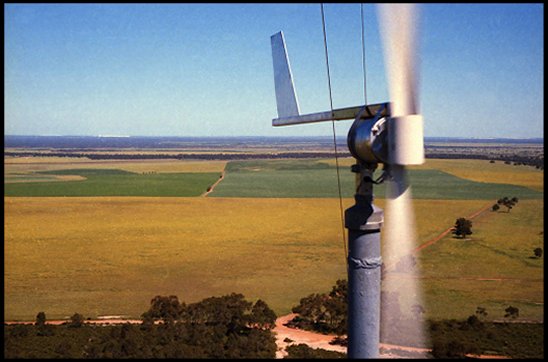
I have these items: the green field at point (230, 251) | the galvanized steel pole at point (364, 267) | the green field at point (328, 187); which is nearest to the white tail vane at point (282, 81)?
the galvanized steel pole at point (364, 267)

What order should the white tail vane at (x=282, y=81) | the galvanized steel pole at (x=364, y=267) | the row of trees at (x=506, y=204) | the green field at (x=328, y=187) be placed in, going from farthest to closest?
1. the green field at (x=328, y=187)
2. the row of trees at (x=506, y=204)
3. the white tail vane at (x=282, y=81)
4. the galvanized steel pole at (x=364, y=267)

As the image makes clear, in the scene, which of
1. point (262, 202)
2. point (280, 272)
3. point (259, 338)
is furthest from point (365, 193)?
point (262, 202)

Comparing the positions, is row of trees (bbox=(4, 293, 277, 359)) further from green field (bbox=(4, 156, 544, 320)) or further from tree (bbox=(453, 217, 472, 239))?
tree (bbox=(453, 217, 472, 239))

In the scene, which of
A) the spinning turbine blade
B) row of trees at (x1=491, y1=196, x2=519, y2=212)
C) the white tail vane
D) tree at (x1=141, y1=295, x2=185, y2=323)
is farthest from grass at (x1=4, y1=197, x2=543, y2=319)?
the spinning turbine blade

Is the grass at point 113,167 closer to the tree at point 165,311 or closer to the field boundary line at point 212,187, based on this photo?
the field boundary line at point 212,187

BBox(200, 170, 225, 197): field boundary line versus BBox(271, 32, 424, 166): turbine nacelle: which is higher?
BBox(271, 32, 424, 166): turbine nacelle

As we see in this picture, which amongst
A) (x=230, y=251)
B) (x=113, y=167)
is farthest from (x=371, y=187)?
(x=113, y=167)

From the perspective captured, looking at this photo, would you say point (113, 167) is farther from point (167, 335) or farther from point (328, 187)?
point (167, 335)
